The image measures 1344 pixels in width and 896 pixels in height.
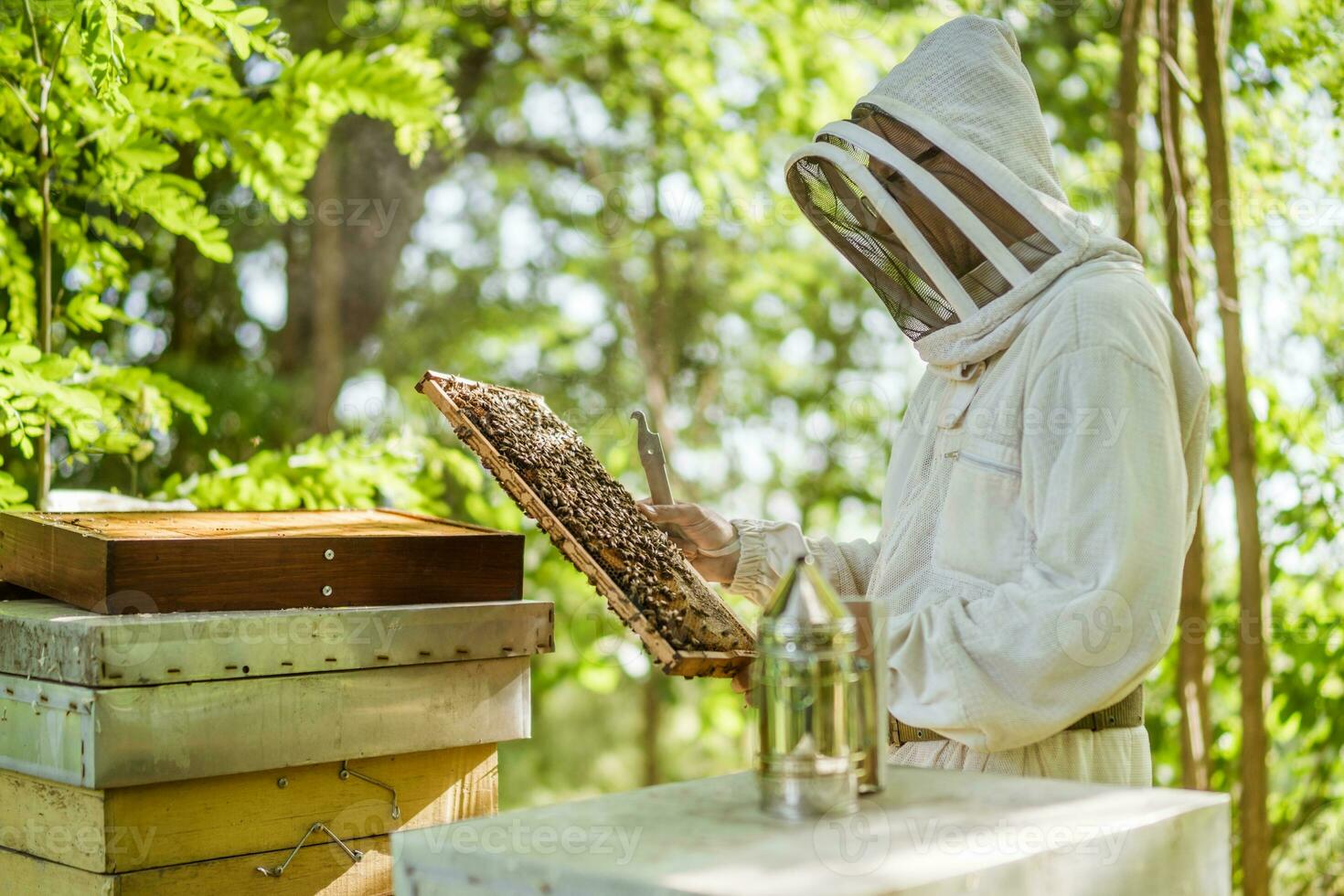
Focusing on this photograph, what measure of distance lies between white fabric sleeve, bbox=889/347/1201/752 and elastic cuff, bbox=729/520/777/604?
2.73ft

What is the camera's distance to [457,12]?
7.57 metres

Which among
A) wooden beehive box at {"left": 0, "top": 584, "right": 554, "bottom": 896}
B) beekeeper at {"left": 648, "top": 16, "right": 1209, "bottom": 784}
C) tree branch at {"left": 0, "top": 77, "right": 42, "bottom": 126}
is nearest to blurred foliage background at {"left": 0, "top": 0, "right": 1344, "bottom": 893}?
tree branch at {"left": 0, "top": 77, "right": 42, "bottom": 126}

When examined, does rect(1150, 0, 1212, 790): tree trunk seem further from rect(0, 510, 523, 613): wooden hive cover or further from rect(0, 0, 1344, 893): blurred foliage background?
rect(0, 510, 523, 613): wooden hive cover

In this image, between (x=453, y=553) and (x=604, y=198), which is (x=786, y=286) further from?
(x=453, y=553)

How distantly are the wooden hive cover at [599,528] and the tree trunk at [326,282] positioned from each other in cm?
576

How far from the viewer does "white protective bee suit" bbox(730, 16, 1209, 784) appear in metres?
1.85

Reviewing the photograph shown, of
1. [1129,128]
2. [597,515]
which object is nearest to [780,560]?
[597,515]

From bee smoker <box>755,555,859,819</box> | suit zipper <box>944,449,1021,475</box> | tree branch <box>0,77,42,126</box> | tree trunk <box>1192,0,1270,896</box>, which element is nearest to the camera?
bee smoker <box>755,555,859,819</box>

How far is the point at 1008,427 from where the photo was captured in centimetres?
211

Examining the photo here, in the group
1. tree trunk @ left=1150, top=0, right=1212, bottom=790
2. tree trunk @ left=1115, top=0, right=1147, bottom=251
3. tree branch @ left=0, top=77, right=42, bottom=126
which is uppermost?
tree trunk @ left=1115, top=0, right=1147, bottom=251

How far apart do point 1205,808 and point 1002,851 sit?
1.29ft

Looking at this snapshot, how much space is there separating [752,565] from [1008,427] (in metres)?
0.81

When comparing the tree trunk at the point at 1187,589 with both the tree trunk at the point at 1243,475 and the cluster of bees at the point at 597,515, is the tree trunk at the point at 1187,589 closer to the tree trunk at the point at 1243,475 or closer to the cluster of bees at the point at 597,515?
the tree trunk at the point at 1243,475

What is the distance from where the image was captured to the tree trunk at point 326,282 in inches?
315
